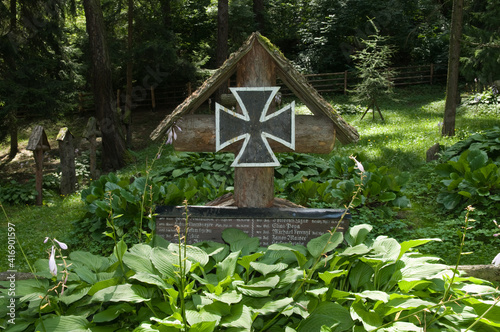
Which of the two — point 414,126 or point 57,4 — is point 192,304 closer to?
point 414,126

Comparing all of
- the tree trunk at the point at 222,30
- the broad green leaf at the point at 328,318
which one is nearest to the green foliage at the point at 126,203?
the broad green leaf at the point at 328,318

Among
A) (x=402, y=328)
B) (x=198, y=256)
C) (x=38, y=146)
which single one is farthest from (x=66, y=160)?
(x=402, y=328)

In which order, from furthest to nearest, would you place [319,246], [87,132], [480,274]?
[87,132] < [480,274] < [319,246]

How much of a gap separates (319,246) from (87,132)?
362 inches

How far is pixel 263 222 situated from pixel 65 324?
2.03m

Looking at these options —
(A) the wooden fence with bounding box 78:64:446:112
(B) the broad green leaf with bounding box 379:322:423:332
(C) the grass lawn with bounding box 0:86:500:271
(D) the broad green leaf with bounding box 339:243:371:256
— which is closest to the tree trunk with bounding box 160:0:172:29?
(A) the wooden fence with bounding box 78:64:446:112

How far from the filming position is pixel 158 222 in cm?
452

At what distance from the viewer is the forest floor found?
15418 mm

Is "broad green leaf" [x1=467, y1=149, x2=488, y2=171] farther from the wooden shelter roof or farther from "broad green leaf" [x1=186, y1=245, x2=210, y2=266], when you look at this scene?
"broad green leaf" [x1=186, y1=245, x2=210, y2=266]

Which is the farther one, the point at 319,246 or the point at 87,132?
the point at 87,132

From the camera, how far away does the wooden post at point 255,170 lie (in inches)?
175

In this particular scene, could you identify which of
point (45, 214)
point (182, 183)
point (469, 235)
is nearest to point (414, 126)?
point (469, 235)

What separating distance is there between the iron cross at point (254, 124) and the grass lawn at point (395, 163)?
1031 millimetres

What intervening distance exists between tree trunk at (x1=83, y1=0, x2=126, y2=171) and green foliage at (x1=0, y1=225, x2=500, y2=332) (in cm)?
977
